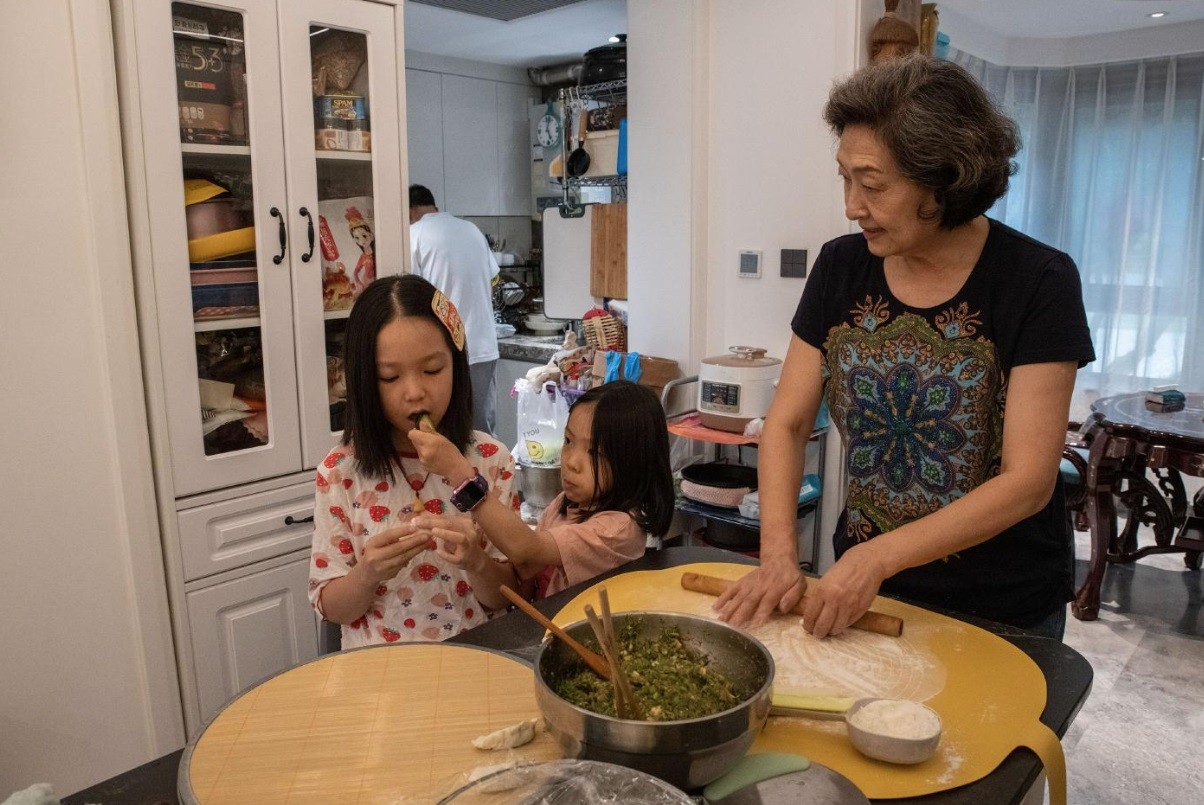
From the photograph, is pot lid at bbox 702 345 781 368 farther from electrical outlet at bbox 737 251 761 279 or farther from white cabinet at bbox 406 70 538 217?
white cabinet at bbox 406 70 538 217

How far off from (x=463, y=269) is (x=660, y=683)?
12.6 ft

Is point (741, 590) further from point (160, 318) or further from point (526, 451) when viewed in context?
point (526, 451)

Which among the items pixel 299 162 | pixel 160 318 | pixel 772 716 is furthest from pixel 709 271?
pixel 772 716

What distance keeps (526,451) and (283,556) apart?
5.16 feet

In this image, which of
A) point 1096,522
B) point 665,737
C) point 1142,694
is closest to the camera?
point 665,737

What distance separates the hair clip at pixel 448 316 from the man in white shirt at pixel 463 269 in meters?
2.98

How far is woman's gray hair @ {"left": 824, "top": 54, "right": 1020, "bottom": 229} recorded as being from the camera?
1.19 meters

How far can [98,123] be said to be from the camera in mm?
1711

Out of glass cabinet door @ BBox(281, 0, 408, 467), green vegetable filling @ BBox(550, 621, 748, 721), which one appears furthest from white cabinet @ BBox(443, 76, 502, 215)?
green vegetable filling @ BBox(550, 621, 748, 721)

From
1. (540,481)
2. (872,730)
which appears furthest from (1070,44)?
(872,730)

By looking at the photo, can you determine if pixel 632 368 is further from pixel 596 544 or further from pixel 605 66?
pixel 596 544

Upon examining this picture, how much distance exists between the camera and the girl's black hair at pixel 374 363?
1384 millimetres

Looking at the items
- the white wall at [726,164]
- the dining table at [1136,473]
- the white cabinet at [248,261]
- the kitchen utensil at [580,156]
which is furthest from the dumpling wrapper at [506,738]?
the kitchen utensil at [580,156]

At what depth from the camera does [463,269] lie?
14.8 ft
